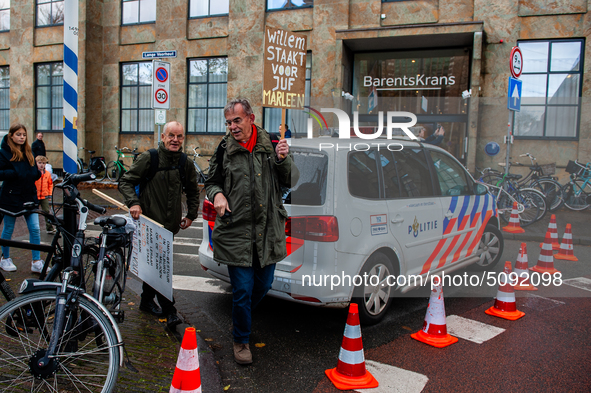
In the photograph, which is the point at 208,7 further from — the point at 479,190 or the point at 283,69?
the point at 479,190

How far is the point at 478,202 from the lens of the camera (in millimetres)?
5770

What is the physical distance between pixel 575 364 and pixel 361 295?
1.73 metres

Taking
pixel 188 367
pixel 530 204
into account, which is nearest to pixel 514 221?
pixel 530 204

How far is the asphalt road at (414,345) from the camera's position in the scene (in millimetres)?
3315

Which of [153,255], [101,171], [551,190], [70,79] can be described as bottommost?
[101,171]

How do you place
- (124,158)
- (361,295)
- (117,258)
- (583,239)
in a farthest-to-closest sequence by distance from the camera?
(124,158) < (583,239) < (361,295) < (117,258)

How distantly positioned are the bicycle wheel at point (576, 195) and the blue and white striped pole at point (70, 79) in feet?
35.2

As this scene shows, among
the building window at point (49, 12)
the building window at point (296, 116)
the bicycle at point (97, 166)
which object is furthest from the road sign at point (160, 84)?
the building window at point (49, 12)

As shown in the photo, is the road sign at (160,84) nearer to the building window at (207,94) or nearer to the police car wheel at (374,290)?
the building window at (207,94)

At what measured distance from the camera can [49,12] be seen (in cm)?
1911

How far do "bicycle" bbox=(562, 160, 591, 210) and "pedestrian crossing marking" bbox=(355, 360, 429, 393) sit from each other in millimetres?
9496

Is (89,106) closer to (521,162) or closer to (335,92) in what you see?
(335,92)

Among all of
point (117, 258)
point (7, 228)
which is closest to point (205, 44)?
point (7, 228)

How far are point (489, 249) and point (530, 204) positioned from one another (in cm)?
459
